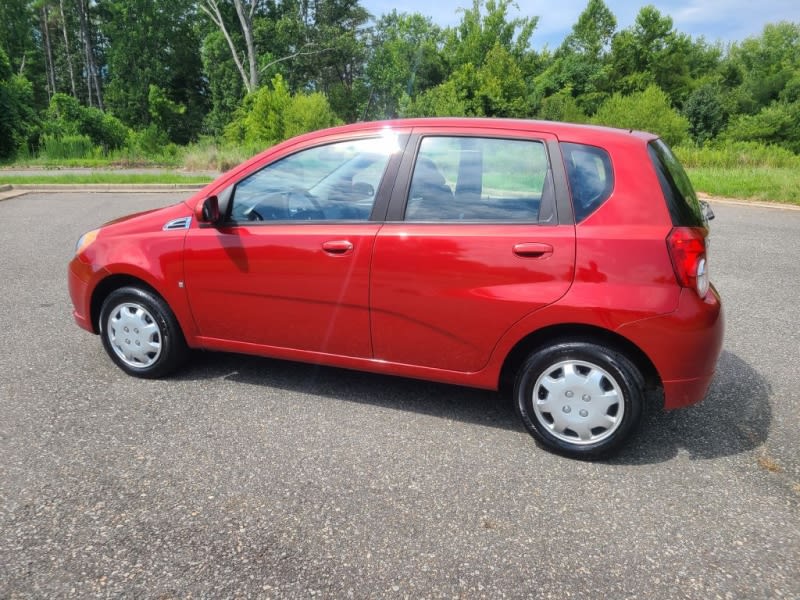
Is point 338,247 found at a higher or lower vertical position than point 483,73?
lower

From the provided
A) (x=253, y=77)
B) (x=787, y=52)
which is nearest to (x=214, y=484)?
(x=253, y=77)

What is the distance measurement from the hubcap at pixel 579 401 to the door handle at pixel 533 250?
57 cm

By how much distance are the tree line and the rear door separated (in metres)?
32.9

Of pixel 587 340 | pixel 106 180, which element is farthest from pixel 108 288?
pixel 106 180

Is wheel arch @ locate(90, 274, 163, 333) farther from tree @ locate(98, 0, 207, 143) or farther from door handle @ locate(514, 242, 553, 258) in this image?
tree @ locate(98, 0, 207, 143)

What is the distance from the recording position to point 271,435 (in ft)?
10.7

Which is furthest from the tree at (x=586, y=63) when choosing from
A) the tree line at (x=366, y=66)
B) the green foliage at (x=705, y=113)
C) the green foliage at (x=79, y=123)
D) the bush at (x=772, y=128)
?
the green foliage at (x=79, y=123)

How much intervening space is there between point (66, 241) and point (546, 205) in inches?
317

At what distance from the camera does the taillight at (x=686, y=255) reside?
279cm

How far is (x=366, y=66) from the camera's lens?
63.8 metres

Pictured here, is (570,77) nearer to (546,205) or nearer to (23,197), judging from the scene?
(23,197)

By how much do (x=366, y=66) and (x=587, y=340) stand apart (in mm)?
66164

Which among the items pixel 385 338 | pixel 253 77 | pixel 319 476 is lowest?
pixel 319 476

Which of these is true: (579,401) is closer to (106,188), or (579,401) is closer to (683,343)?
(683,343)
